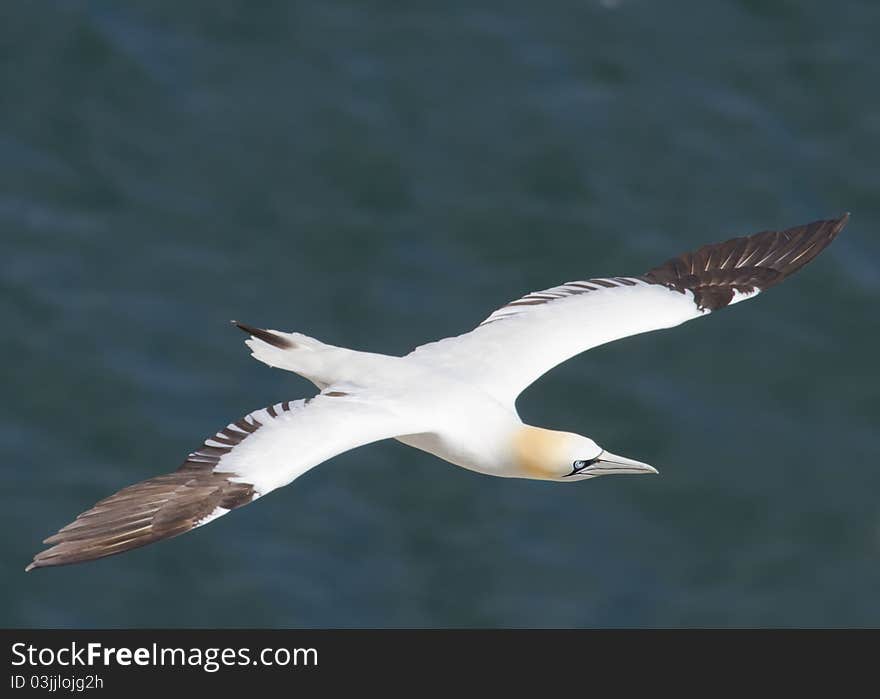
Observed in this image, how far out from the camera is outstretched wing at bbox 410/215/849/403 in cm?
1764

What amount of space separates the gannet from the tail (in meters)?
0.01

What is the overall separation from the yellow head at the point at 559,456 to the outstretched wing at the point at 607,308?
79 cm

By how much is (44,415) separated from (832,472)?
30.1 feet

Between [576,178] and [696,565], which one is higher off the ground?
[576,178]

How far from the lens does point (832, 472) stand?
24.3 metres

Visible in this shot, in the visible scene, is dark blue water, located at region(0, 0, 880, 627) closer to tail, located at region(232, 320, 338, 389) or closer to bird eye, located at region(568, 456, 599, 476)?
tail, located at region(232, 320, 338, 389)

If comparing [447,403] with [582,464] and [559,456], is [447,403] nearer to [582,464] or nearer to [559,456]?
[559,456]

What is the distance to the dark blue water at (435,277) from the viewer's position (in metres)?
23.2

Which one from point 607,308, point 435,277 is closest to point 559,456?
point 607,308

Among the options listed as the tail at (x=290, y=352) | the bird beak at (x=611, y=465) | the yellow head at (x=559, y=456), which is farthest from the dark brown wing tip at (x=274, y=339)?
the bird beak at (x=611, y=465)

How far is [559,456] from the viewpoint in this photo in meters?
16.6

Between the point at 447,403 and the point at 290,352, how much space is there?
1650 mm
